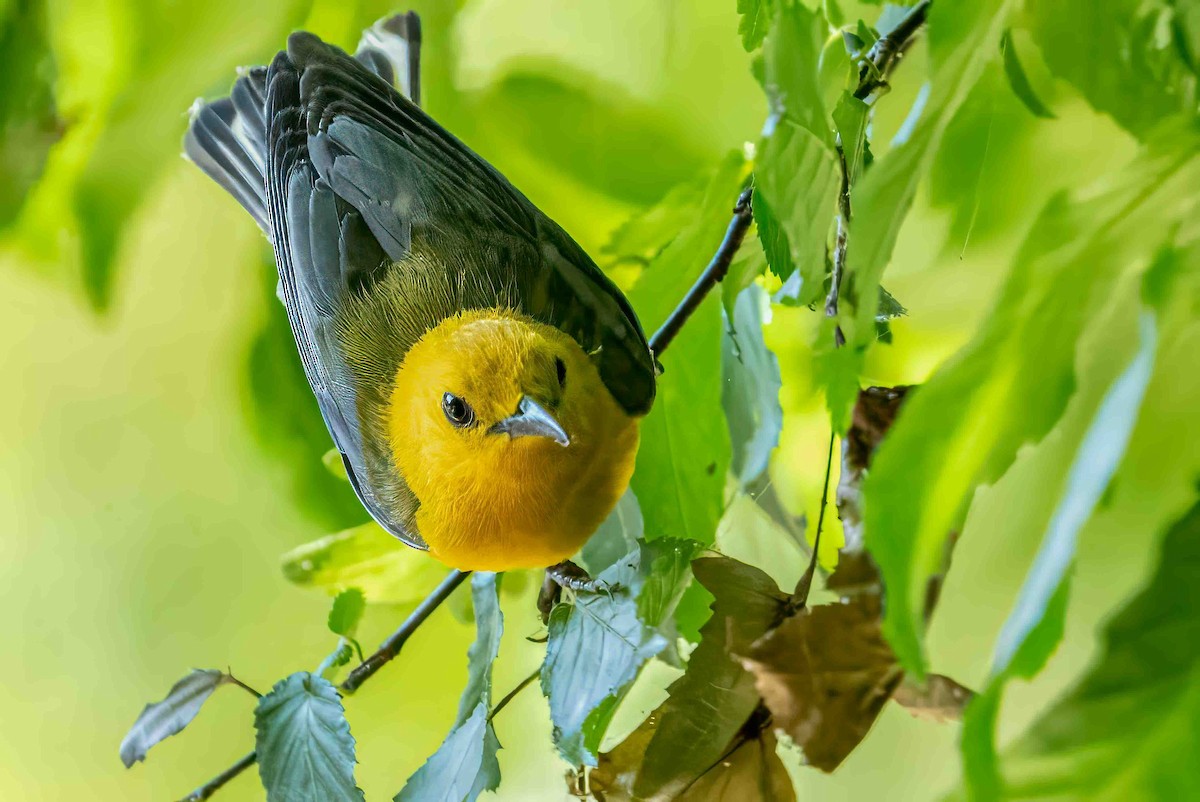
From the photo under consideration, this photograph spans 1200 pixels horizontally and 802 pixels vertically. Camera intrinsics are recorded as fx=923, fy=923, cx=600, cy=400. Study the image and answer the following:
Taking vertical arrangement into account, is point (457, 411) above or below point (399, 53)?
below

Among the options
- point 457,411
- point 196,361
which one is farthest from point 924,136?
point 196,361

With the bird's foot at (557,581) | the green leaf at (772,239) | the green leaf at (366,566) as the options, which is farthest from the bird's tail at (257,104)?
the green leaf at (772,239)

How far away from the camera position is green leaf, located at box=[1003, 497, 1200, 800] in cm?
15

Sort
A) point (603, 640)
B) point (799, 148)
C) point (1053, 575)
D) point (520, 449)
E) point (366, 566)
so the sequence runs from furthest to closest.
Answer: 1. point (366, 566)
2. point (520, 449)
3. point (603, 640)
4. point (799, 148)
5. point (1053, 575)

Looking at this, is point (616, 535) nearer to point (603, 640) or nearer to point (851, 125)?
point (603, 640)

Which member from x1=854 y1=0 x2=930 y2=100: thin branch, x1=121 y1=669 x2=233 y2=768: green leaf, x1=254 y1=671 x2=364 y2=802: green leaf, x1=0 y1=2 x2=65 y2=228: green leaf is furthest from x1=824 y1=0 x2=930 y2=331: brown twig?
x1=0 y1=2 x2=65 y2=228: green leaf

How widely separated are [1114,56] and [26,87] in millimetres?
980

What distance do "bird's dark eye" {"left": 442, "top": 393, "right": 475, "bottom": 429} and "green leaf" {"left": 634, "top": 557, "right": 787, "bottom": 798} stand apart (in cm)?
19

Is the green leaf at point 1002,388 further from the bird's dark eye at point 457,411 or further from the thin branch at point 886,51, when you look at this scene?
the bird's dark eye at point 457,411

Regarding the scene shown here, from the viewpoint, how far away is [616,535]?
550mm

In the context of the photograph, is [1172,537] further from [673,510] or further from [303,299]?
[303,299]

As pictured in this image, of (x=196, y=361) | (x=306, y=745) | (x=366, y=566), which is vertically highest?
(x=196, y=361)

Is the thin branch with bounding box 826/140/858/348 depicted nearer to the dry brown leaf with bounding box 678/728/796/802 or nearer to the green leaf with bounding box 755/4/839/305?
the green leaf with bounding box 755/4/839/305

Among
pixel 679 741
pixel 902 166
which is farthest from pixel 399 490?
pixel 902 166
